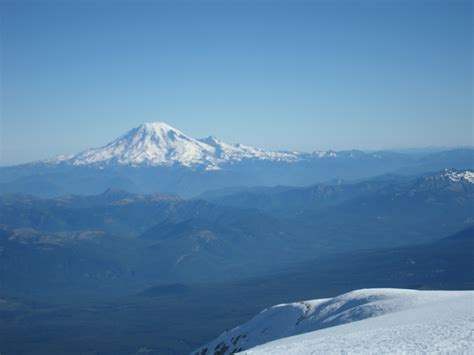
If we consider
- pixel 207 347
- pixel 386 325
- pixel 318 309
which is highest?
pixel 386 325

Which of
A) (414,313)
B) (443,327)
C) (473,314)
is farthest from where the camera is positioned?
(414,313)

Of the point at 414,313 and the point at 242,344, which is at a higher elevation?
the point at 414,313

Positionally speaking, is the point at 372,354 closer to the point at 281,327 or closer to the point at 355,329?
the point at 355,329

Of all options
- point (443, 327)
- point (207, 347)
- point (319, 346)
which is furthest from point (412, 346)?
point (207, 347)

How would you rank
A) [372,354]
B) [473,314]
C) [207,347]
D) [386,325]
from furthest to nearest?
[207,347] → [386,325] → [473,314] → [372,354]

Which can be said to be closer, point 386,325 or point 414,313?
point 386,325

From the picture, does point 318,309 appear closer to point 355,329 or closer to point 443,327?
point 355,329
